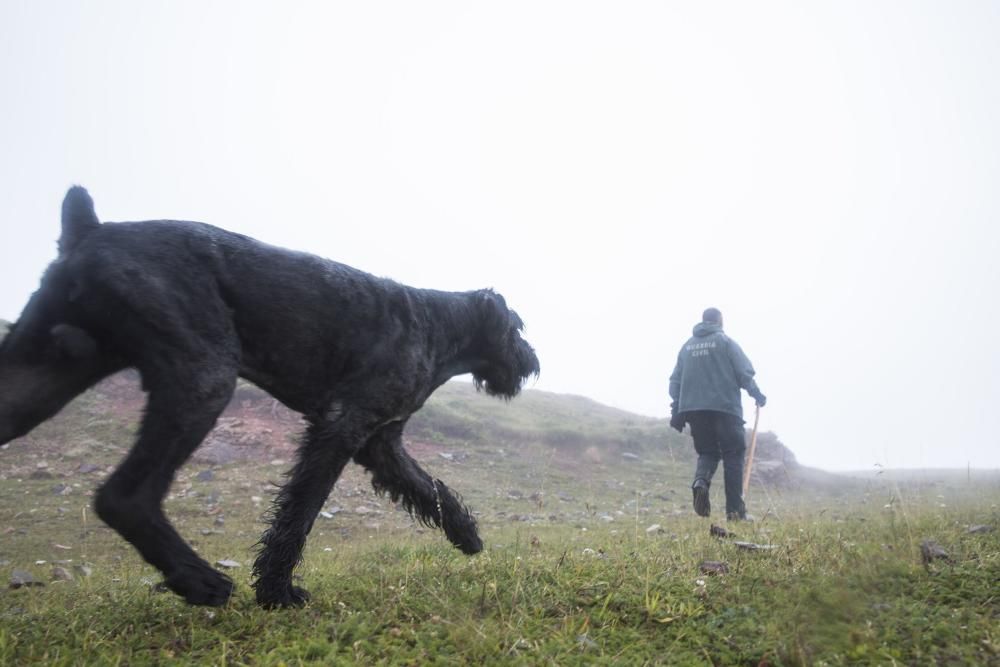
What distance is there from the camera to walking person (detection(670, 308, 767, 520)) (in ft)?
27.0

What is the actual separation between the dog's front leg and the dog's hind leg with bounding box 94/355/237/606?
29cm

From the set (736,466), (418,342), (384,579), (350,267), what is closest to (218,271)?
(350,267)

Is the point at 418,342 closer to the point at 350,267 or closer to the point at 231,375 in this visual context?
the point at 350,267

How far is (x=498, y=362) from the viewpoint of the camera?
525 centimetres

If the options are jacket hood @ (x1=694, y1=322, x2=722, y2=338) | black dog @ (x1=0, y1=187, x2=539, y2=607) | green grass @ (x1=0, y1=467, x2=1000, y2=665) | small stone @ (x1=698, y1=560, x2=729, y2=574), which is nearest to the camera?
green grass @ (x1=0, y1=467, x2=1000, y2=665)

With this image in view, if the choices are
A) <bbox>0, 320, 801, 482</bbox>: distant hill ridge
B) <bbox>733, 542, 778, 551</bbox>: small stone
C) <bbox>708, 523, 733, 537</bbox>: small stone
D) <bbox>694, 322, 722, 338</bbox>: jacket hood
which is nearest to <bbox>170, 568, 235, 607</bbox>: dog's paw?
<bbox>733, 542, 778, 551</bbox>: small stone

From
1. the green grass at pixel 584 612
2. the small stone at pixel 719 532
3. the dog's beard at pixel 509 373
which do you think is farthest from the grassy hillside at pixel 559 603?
the dog's beard at pixel 509 373

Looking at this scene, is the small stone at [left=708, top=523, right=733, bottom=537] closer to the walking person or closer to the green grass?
the green grass

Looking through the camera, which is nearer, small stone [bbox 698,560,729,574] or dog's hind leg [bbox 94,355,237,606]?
dog's hind leg [bbox 94,355,237,606]

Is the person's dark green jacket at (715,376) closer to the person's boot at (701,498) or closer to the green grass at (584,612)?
the person's boot at (701,498)

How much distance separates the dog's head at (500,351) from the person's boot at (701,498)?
3724mm

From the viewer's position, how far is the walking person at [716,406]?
27.0 feet

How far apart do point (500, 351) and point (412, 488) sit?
1315mm

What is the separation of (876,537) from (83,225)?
4.99m
